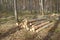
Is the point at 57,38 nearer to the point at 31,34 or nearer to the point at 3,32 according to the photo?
the point at 31,34

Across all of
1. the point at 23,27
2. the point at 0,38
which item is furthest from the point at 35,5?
the point at 0,38

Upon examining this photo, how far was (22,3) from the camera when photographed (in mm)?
43656

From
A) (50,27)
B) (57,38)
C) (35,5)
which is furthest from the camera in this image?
(35,5)

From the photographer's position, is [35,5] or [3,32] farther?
[35,5]

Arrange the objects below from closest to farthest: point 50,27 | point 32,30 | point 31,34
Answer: point 31,34 < point 32,30 < point 50,27

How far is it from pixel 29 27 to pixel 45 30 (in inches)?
58.3

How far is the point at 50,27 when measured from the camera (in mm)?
11492

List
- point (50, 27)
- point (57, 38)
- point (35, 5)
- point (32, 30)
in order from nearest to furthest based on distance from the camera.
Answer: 1. point (57, 38)
2. point (32, 30)
3. point (50, 27)
4. point (35, 5)

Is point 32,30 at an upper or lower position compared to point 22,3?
lower

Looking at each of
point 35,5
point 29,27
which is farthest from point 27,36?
point 35,5

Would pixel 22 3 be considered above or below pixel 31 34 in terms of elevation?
above

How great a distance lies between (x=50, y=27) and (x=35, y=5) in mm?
31484

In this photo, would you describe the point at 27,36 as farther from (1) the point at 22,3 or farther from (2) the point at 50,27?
(1) the point at 22,3

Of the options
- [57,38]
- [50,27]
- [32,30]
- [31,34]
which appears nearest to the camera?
[57,38]
